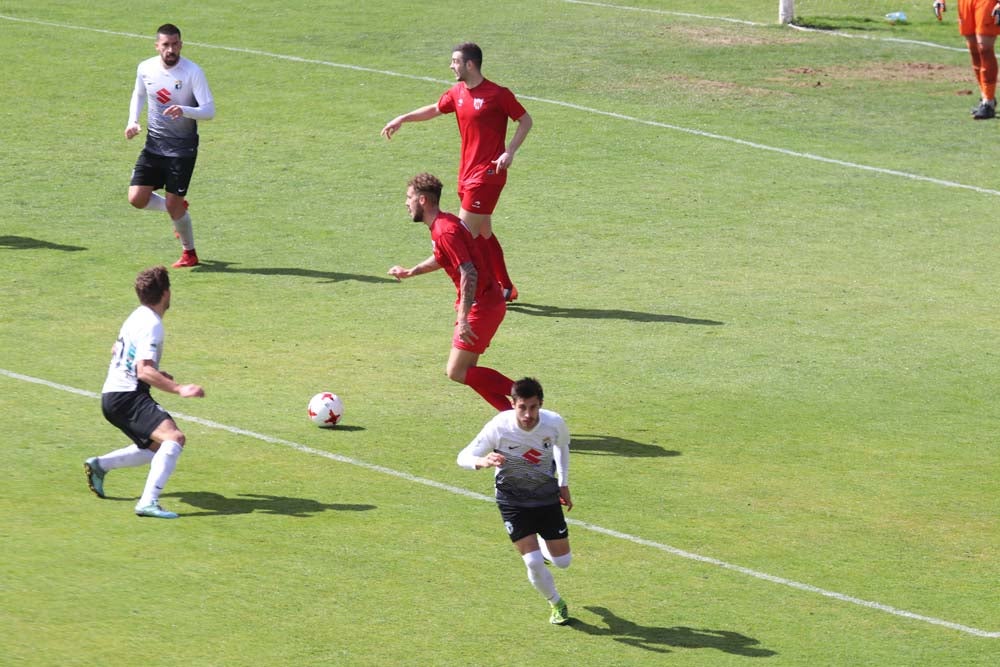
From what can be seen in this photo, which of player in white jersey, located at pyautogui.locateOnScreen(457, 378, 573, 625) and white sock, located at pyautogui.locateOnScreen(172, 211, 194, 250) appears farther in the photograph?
white sock, located at pyautogui.locateOnScreen(172, 211, 194, 250)

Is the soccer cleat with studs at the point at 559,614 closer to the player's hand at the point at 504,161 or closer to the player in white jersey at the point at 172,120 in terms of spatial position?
the player's hand at the point at 504,161

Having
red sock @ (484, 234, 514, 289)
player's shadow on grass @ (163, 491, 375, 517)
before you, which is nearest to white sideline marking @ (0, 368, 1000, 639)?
player's shadow on grass @ (163, 491, 375, 517)

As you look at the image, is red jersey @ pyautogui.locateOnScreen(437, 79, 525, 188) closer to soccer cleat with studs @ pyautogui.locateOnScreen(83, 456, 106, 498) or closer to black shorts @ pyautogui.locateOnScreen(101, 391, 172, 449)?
black shorts @ pyautogui.locateOnScreen(101, 391, 172, 449)

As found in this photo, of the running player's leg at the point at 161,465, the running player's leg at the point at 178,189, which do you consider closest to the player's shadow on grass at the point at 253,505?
the running player's leg at the point at 161,465

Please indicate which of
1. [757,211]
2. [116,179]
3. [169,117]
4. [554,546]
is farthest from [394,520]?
[116,179]

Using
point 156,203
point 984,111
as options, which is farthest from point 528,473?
point 984,111

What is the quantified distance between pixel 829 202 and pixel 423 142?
22.5 ft

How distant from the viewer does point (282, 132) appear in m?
26.9

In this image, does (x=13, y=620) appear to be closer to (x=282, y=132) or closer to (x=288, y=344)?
(x=288, y=344)

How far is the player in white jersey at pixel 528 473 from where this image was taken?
1062 cm

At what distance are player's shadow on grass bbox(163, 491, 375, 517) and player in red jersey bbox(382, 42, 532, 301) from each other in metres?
5.21

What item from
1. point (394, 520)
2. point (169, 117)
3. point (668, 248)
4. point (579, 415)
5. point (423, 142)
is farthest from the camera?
point (423, 142)

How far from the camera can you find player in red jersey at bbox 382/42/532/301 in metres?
17.2

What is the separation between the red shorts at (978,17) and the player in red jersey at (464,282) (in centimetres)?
1607
